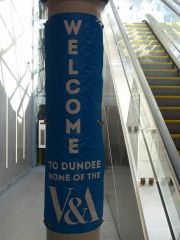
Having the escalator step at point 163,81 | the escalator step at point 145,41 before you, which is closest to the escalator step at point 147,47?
the escalator step at point 145,41

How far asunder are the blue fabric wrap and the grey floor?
2.56m

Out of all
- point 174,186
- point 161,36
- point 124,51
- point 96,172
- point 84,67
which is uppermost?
point 161,36

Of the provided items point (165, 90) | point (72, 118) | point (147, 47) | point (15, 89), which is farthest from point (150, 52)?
point (72, 118)

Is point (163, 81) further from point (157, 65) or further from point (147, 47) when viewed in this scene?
point (147, 47)

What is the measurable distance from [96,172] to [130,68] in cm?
301

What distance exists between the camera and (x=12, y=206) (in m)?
4.98

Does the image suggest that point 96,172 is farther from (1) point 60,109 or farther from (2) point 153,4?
(2) point 153,4

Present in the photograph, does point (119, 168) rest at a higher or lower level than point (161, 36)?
lower

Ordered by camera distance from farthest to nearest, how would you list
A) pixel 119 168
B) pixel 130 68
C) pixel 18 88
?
pixel 18 88, pixel 130 68, pixel 119 168

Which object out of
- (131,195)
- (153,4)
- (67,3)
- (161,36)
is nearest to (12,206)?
(131,195)

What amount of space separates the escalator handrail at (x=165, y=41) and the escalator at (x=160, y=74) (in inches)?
4.6

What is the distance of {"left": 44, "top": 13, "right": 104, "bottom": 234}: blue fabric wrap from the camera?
4.32 feet

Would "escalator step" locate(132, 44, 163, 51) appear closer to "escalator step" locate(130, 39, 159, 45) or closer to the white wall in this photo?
"escalator step" locate(130, 39, 159, 45)

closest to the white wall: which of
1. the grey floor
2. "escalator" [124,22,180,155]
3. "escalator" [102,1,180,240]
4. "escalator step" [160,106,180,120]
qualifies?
the grey floor
